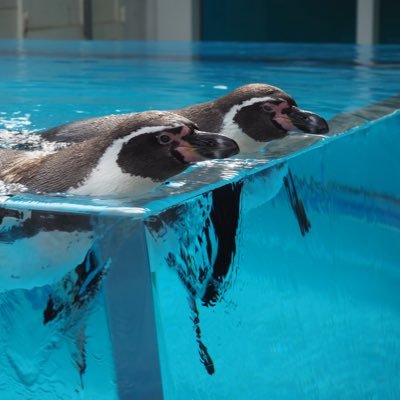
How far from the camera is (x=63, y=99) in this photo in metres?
3.78

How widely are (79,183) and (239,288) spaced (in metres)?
0.32

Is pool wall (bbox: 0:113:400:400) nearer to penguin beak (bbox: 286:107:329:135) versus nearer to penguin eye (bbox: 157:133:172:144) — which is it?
penguin beak (bbox: 286:107:329:135)

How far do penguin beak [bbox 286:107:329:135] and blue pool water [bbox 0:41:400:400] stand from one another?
0.07m

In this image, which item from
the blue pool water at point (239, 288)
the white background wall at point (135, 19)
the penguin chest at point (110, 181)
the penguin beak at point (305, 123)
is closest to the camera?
the blue pool water at point (239, 288)

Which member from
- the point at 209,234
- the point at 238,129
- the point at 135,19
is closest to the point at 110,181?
the point at 209,234

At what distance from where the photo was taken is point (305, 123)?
2.27m

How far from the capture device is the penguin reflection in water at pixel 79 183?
135 centimetres

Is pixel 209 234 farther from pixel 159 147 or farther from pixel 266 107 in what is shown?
pixel 266 107

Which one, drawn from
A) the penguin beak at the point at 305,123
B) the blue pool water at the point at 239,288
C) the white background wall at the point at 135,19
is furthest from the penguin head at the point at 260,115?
the white background wall at the point at 135,19

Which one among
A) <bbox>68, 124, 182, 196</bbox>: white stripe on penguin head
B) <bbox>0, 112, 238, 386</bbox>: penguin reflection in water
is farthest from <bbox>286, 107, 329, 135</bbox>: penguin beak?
<bbox>68, 124, 182, 196</bbox>: white stripe on penguin head

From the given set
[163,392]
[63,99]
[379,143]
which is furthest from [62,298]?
[63,99]

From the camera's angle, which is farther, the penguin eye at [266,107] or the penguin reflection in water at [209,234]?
the penguin eye at [266,107]

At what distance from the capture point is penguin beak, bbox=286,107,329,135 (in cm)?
224

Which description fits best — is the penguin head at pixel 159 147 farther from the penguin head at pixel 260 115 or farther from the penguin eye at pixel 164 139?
the penguin head at pixel 260 115
